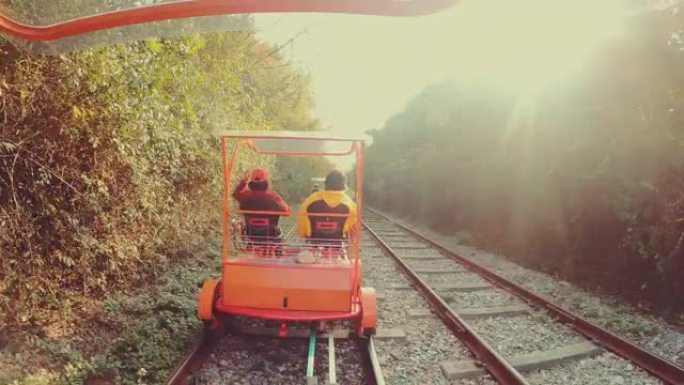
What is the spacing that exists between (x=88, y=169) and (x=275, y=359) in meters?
2.94

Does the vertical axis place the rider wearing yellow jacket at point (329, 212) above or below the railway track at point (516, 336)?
above

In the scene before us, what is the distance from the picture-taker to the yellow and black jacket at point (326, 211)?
595 centimetres

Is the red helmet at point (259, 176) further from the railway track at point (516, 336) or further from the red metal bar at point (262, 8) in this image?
the red metal bar at point (262, 8)

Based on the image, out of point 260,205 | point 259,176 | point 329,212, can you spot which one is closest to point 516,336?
point 329,212

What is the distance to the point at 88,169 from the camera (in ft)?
16.9

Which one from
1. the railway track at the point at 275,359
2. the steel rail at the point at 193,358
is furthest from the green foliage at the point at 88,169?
the railway track at the point at 275,359

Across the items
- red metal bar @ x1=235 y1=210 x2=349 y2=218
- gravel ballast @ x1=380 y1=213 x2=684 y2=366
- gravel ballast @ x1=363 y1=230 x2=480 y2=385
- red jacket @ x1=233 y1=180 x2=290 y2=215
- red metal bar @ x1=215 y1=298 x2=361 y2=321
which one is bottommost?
gravel ballast @ x1=380 y1=213 x2=684 y2=366

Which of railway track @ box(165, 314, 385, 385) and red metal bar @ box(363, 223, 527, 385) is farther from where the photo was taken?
red metal bar @ box(363, 223, 527, 385)

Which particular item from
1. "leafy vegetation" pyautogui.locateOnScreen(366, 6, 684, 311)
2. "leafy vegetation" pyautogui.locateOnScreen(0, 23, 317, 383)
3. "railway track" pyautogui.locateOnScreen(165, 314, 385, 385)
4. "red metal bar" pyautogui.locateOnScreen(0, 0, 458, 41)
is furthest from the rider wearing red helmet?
"leafy vegetation" pyautogui.locateOnScreen(366, 6, 684, 311)

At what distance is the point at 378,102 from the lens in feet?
174

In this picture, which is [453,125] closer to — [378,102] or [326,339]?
[326,339]

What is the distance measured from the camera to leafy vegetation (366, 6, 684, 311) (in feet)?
25.7

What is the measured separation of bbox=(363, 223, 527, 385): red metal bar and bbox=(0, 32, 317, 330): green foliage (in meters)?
3.94

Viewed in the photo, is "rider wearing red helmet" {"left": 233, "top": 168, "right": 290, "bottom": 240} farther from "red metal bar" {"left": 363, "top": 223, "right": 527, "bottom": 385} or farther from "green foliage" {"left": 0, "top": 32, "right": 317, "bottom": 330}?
"red metal bar" {"left": 363, "top": 223, "right": 527, "bottom": 385}
